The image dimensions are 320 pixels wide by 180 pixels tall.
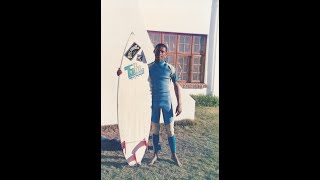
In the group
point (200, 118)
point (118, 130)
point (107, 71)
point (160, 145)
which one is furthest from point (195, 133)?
point (107, 71)

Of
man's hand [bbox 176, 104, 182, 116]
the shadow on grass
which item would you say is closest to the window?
man's hand [bbox 176, 104, 182, 116]

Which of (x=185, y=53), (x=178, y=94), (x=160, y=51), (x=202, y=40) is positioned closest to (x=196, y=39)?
(x=202, y=40)

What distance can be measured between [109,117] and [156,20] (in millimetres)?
1098

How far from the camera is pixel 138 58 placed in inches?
137

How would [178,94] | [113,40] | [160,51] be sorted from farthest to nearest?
[178,94]
[160,51]
[113,40]

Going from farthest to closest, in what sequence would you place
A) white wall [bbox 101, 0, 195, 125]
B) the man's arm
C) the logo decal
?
the man's arm → the logo decal → white wall [bbox 101, 0, 195, 125]

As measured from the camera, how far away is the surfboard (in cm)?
345

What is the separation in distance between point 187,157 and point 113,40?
145 cm

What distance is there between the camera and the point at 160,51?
349 cm

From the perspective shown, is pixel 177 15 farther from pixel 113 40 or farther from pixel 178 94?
pixel 178 94

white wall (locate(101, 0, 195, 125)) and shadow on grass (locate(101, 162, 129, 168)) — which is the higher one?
white wall (locate(101, 0, 195, 125))

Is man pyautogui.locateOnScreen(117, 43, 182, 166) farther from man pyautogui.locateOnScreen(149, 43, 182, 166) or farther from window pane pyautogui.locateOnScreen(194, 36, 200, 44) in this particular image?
window pane pyautogui.locateOnScreen(194, 36, 200, 44)

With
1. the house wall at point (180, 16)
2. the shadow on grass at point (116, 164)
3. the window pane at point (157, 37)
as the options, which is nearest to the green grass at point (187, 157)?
the shadow on grass at point (116, 164)

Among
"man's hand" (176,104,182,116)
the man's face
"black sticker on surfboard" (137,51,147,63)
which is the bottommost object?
"man's hand" (176,104,182,116)
